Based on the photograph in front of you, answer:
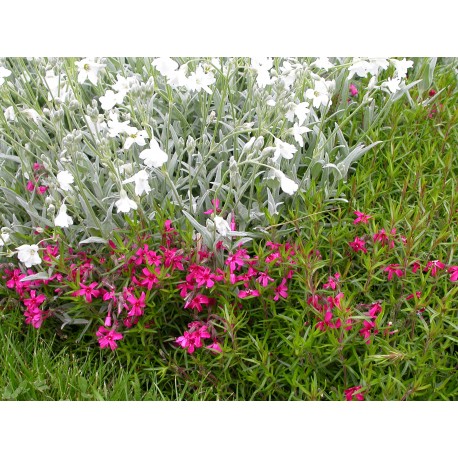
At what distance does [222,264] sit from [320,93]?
0.86 metres

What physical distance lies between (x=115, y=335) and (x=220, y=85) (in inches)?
52.0

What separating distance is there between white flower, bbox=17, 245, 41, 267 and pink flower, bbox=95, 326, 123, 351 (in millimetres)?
361

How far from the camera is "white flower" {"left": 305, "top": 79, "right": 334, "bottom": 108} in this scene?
254cm

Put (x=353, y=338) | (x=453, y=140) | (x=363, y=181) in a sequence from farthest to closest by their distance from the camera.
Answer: (x=453, y=140) → (x=363, y=181) → (x=353, y=338)

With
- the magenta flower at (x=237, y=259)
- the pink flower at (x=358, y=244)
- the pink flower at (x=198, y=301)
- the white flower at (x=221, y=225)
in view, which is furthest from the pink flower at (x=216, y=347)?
the pink flower at (x=358, y=244)

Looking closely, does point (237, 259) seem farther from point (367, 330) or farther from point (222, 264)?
point (367, 330)

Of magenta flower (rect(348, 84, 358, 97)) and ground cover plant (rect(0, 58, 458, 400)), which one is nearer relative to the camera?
A: ground cover plant (rect(0, 58, 458, 400))

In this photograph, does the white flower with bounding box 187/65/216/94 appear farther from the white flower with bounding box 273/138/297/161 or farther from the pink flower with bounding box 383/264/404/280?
the pink flower with bounding box 383/264/404/280

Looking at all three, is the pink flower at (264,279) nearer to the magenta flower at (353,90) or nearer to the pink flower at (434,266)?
the pink flower at (434,266)

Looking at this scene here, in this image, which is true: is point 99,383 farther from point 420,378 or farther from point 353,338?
point 420,378

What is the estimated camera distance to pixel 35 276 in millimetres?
2381

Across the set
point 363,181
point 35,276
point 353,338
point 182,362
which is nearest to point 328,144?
point 363,181

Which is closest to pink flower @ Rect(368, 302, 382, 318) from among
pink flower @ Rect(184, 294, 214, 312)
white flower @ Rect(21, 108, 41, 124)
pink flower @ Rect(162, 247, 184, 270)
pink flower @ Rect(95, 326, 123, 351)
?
pink flower @ Rect(184, 294, 214, 312)

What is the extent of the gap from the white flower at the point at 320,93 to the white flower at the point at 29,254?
50.7 inches
